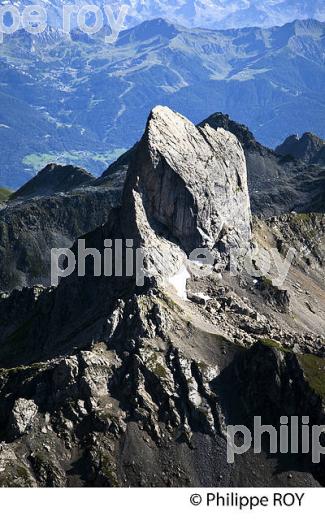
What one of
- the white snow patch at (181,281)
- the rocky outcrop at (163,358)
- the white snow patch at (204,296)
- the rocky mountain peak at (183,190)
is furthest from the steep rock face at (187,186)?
the white snow patch at (204,296)

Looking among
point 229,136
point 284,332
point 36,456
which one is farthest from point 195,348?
point 229,136

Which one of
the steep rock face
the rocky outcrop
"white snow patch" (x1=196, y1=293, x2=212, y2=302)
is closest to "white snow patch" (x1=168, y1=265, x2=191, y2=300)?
the rocky outcrop

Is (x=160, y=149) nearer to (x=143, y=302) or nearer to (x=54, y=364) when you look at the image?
(x=143, y=302)

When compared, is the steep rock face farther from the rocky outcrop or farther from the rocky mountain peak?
the rocky outcrop

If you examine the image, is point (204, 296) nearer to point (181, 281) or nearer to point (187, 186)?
point (181, 281)

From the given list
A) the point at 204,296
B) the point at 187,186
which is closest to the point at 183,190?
the point at 187,186

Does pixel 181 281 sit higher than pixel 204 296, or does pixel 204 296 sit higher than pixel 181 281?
pixel 181 281
